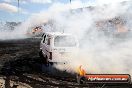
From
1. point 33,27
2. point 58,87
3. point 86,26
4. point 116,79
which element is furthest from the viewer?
point 33,27

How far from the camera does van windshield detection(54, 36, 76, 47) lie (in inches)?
579

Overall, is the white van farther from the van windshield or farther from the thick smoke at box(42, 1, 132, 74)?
the thick smoke at box(42, 1, 132, 74)

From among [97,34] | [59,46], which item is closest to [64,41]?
[59,46]

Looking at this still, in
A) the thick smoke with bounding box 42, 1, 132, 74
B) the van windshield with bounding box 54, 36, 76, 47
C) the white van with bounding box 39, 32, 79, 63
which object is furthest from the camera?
the thick smoke with bounding box 42, 1, 132, 74

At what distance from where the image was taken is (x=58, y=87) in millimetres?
11219

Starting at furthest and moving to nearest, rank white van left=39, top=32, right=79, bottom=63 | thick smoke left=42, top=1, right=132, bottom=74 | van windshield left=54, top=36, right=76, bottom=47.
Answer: thick smoke left=42, top=1, right=132, bottom=74, van windshield left=54, top=36, right=76, bottom=47, white van left=39, top=32, right=79, bottom=63

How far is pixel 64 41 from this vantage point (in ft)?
48.7

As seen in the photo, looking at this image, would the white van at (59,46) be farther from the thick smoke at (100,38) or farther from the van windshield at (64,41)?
the thick smoke at (100,38)

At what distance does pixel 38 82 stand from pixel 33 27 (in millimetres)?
61833

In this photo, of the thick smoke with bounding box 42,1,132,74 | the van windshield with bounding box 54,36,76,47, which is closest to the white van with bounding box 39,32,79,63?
the van windshield with bounding box 54,36,76,47

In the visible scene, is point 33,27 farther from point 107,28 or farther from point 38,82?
point 38,82

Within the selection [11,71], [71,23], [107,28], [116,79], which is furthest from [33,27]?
[116,79]

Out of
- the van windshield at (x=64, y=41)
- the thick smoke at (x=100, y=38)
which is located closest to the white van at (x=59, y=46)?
the van windshield at (x=64, y=41)

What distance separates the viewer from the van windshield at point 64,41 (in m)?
14.7
